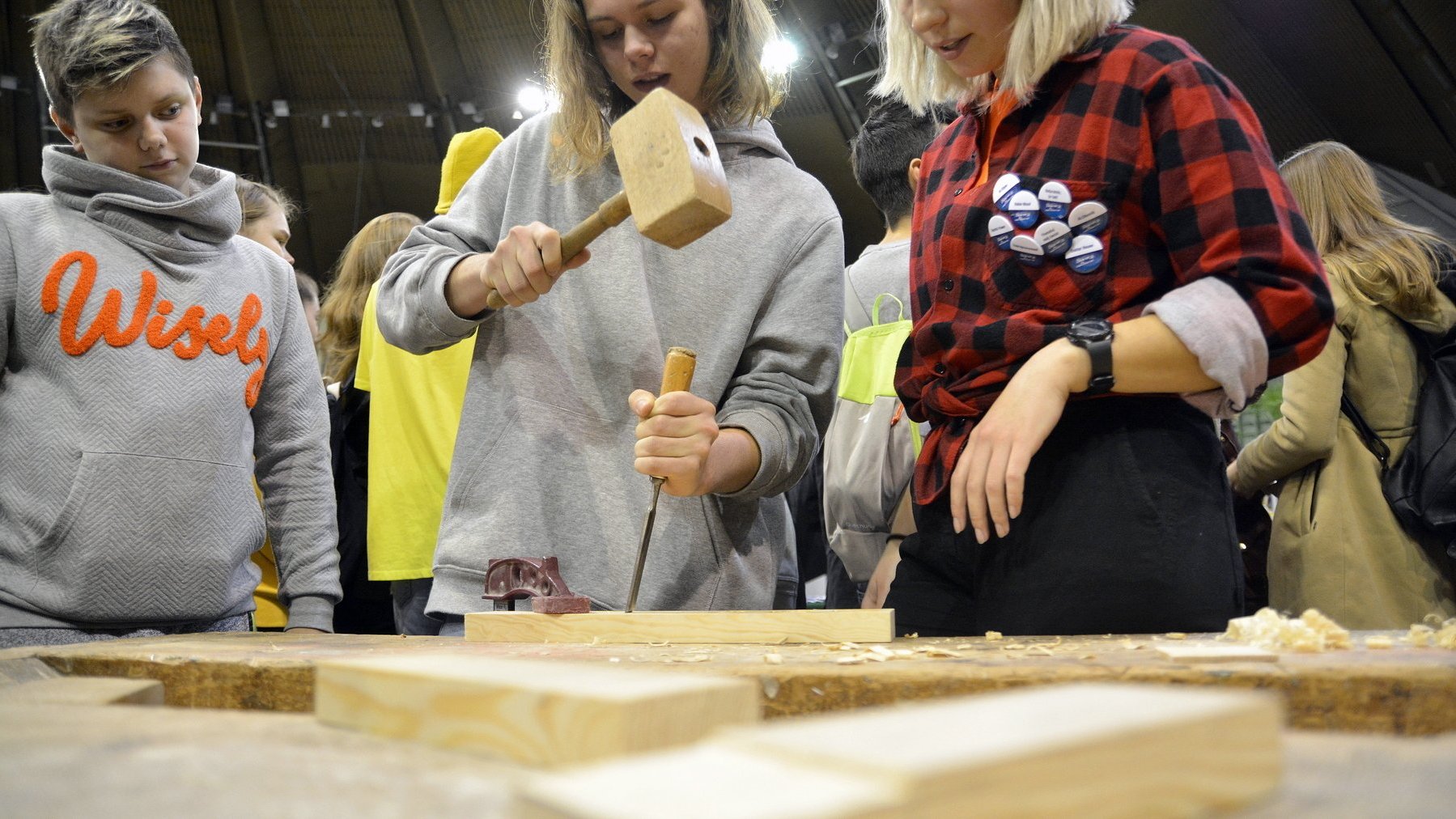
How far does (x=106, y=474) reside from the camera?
73.0 inches

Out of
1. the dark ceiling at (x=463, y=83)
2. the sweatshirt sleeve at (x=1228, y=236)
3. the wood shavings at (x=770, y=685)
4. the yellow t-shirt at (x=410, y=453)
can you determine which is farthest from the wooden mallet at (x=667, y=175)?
the dark ceiling at (x=463, y=83)

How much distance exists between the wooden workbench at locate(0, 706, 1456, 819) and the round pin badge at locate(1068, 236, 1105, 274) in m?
0.78

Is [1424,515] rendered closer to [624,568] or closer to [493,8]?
[624,568]

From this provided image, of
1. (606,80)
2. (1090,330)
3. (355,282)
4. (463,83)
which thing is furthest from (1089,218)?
(463,83)

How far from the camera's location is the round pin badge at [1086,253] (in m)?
1.32

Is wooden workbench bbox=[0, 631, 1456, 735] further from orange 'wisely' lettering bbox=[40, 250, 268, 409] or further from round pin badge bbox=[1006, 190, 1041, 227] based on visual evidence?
orange 'wisely' lettering bbox=[40, 250, 268, 409]

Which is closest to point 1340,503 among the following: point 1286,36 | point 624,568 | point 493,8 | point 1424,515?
point 1424,515

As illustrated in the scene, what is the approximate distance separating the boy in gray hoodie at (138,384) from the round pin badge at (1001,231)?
1.40 meters

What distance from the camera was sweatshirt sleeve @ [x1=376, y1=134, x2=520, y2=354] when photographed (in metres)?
1.69

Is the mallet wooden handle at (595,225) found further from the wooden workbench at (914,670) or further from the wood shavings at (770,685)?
the wood shavings at (770,685)

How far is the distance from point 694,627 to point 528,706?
750mm

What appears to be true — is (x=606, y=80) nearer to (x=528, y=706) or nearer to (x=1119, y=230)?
(x=1119, y=230)

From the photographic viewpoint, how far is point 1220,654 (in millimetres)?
902

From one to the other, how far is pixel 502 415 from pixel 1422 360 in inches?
86.2
